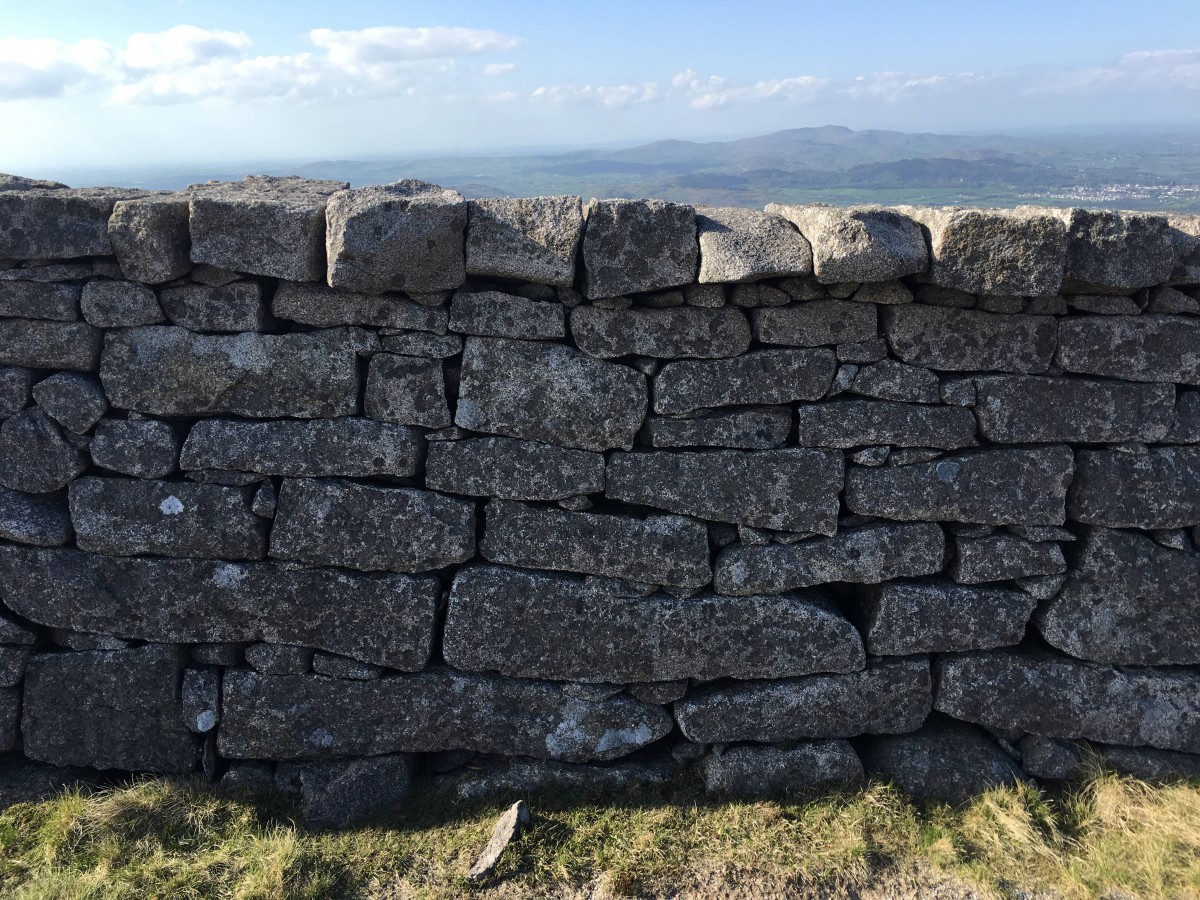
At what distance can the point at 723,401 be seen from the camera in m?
4.98

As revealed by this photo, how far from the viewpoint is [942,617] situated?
5.25 m

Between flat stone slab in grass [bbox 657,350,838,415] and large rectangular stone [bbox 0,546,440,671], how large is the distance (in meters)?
2.09

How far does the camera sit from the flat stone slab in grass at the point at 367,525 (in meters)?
5.12

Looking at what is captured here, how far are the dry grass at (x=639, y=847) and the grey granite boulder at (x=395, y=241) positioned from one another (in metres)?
3.55

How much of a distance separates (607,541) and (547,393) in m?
1.07

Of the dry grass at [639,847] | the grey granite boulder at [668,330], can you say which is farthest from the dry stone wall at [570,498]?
A: the dry grass at [639,847]

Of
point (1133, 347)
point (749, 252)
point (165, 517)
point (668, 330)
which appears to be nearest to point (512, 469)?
point (668, 330)

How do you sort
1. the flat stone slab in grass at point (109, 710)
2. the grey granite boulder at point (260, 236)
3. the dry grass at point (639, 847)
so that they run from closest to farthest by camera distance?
the dry grass at point (639, 847), the grey granite boulder at point (260, 236), the flat stone slab in grass at point (109, 710)

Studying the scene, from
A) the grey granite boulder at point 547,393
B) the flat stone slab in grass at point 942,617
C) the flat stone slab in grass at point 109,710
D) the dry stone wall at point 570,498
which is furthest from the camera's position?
the flat stone slab in grass at point 109,710

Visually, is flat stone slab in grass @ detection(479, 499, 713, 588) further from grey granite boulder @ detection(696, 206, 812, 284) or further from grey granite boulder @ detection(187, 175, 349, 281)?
grey granite boulder @ detection(187, 175, 349, 281)

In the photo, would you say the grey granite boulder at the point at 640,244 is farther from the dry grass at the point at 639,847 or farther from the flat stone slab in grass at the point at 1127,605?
the dry grass at the point at 639,847

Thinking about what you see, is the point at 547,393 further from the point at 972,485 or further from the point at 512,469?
the point at 972,485

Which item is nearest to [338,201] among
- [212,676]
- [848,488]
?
[212,676]

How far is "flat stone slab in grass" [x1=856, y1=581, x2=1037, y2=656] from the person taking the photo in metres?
5.24
